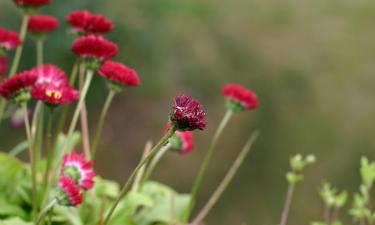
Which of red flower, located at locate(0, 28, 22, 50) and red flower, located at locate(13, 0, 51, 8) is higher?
red flower, located at locate(13, 0, 51, 8)

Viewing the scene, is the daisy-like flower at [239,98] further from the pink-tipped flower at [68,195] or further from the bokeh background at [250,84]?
the bokeh background at [250,84]

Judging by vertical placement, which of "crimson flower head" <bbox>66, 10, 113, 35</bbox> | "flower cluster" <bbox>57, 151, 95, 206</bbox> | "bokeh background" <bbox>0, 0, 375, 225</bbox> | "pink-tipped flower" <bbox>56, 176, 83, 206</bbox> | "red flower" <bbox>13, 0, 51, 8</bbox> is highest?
"bokeh background" <bbox>0, 0, 375, 225</bbox>

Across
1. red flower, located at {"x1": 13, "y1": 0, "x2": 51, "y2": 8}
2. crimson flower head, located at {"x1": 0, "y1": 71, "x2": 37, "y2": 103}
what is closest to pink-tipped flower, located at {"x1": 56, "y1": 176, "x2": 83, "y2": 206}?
crimson flower head, located at {"x1": 0, "y1": 71, "x2": 37, "y2": 103}

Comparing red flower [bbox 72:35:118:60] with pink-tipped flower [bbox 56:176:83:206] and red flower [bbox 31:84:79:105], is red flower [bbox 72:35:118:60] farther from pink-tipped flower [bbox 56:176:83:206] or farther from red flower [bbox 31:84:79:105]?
pink-tipped flower [bbox 56:176:83:206]

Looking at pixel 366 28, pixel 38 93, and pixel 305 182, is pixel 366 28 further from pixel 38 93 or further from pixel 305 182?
pixel 38 93

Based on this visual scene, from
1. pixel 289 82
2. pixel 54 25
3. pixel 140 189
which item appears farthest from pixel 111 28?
pixel 289 82

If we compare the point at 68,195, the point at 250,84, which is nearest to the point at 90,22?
the point at 68,195
